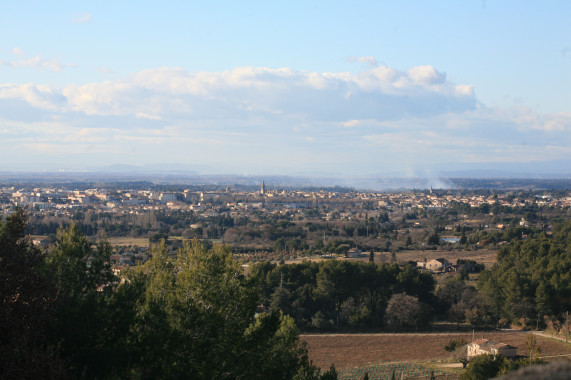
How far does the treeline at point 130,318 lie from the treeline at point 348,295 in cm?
1673

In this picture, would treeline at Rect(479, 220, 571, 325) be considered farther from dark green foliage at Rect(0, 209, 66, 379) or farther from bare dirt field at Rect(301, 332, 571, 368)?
dark green foliage at Rect(0, 209, 66, 379)

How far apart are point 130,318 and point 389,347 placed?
681 inches

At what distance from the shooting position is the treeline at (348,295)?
88.3 feet

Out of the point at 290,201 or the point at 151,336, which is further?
the point at 290,201

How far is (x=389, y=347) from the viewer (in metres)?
23.6

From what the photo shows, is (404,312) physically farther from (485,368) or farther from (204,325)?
(204,325)

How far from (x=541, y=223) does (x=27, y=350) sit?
2662 inches

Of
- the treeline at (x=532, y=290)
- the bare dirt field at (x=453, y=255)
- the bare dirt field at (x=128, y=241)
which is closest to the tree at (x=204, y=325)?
the treeline at (x=532, y=290)

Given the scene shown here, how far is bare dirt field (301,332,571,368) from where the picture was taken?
21.6m

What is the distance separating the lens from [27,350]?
597 centimetres

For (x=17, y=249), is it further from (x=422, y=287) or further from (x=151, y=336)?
(x=422, y=287)

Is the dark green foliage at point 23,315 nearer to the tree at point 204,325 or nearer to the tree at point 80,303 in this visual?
the tree at point 80,303

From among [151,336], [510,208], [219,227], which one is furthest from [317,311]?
[510,208]

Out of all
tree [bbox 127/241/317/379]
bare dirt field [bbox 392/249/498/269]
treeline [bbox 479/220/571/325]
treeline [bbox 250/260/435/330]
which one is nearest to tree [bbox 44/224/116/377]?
tree [bbox 127/241/317/379]
